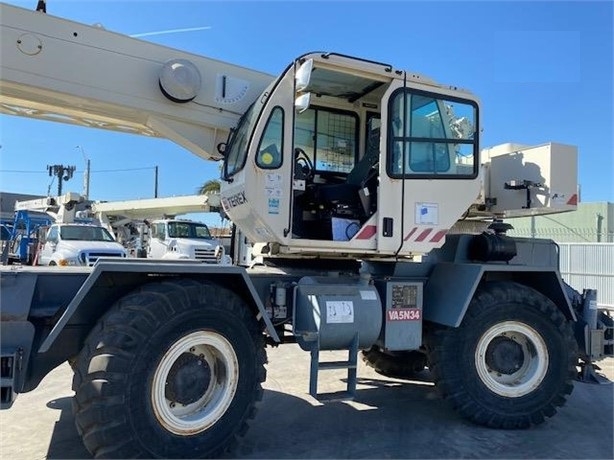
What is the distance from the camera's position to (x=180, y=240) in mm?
22500

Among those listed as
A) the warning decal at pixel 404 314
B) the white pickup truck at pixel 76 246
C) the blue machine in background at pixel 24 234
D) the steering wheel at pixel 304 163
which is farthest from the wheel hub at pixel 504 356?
the blue machine in background at pixel 24 234

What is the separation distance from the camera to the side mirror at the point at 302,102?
511cm

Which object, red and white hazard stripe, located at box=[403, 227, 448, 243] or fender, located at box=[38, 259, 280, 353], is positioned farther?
red and white hazard stripe, located at box=[403, 227, 448, 243]

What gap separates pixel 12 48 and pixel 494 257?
526cm

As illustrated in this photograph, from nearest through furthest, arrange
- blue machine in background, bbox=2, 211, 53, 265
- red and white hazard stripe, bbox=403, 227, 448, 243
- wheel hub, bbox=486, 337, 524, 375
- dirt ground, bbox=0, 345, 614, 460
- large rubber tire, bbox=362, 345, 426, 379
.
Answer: dirt ground, bbox=0, 345, 614, 460
red and white hazard stripe, bbox=403, 227, 448, 243
wheel hub, bbox=486, 337, 524, 375
large rubber tire, bbox=362, 345, 426, 379
blue machine in background, bbox=2, 211, 53, 265

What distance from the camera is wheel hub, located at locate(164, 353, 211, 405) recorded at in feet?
14.1

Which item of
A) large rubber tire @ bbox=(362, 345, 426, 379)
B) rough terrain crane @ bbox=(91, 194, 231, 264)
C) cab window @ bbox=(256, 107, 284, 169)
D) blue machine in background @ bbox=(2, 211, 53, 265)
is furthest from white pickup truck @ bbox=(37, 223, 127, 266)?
cab window @ bbox=(256, 107, 284, 169)

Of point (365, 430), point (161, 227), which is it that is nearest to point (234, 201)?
point (365, 430)

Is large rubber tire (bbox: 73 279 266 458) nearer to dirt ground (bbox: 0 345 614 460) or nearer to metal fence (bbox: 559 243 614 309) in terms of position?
dirt ground (bbox: 0 345 614 460)

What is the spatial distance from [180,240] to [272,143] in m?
18.0

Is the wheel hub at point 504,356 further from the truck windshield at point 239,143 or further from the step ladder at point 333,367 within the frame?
the truck windshield at point 239,143

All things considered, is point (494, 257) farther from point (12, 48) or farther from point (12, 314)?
point (12, 48)

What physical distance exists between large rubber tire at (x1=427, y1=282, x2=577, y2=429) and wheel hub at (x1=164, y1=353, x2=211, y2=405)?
8.20 ft

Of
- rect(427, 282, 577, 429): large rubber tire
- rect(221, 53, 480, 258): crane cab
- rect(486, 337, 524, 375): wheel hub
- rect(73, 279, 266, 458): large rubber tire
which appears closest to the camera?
rect(73, 279, 266, 458): large rubber tire
